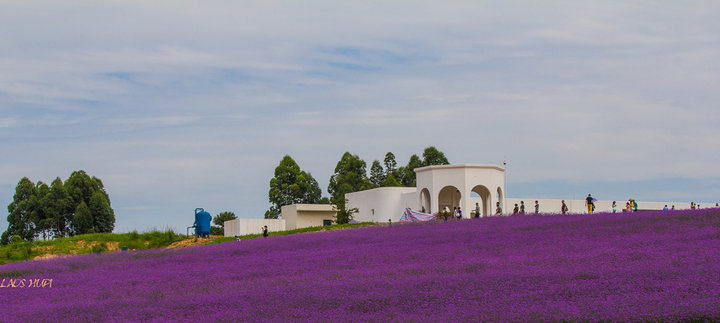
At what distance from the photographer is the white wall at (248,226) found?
174ft

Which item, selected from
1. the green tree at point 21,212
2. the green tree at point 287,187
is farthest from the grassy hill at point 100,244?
the green tree at point 287,187

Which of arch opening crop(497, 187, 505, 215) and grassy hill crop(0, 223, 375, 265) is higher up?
arch opening crop(497, 187, 505, 215)

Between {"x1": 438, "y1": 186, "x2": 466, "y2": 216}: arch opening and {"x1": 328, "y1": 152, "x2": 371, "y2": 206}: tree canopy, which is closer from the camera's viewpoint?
{"x1": 438, "y1": 186, "x2": 466, "y2": 216}: arch opening

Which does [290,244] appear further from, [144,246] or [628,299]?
[628,299]

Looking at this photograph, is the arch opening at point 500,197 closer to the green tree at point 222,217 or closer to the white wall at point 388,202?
the white wall at point 388,202

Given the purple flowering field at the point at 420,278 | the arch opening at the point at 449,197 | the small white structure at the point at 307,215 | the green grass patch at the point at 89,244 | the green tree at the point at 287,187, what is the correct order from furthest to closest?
the green tree at the point at 287,187 → the small white structure at the point at 307,215 → the arch opening at the point at 449,197 → the green grass patch at the point at 89,244 → the purple flowering field at the point at 420,278

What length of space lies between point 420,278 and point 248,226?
116 feet

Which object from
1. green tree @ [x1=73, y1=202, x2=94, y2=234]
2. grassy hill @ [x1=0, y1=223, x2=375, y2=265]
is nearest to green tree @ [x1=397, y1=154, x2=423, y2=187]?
green tree @ [x1=73, y1=202, x2=94, y2=234]

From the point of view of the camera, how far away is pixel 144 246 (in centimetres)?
4116

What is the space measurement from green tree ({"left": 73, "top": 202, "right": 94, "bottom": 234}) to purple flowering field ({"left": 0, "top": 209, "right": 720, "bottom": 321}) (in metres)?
37.2

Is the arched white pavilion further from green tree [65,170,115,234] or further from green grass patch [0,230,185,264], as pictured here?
green tree [65,170,115,234]

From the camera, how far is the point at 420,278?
19141 mm

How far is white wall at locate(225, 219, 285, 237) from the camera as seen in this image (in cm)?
5306

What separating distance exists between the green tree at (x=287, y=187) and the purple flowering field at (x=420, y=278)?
148 ft
